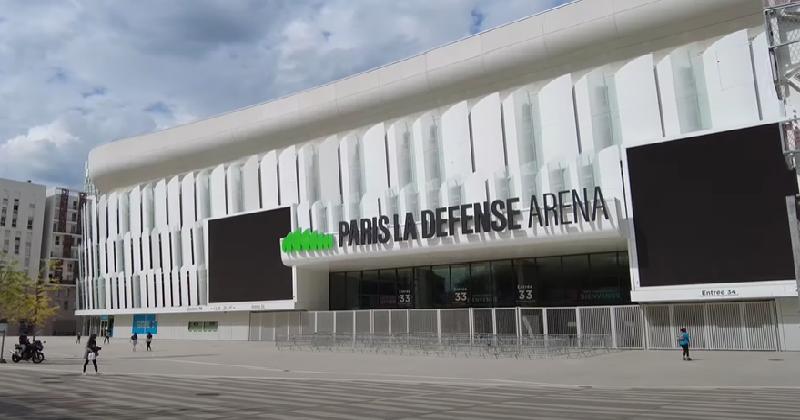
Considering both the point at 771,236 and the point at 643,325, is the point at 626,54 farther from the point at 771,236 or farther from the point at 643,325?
the point at 643,325

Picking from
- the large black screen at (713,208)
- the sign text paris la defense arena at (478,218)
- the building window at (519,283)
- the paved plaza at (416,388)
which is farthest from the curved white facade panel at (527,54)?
the paved plaza at (416,388)

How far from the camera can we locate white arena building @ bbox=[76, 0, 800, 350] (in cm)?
3141

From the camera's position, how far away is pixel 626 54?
37281mm

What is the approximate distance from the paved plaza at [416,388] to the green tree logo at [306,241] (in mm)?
12893

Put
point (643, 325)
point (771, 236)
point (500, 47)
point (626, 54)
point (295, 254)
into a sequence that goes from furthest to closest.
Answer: point (295, 254) < point (500, 47) < point (626, 54) < point (643, 325) < point (771, 236)

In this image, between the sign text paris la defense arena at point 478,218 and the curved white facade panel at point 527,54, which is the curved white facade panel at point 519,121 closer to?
the curved white facade panel at point 527,54

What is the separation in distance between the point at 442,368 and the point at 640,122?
19.0 metres

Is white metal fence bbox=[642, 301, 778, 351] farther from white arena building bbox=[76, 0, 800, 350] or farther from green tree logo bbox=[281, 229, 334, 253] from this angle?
green tree logo bbox=[281, 229, 334, 253]

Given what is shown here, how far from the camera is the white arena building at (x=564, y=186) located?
31406mm

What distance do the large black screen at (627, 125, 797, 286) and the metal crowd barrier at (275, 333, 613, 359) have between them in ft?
16.2

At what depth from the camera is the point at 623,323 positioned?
34188 mm

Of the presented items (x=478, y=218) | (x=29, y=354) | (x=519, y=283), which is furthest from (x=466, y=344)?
(x=29, y=354)

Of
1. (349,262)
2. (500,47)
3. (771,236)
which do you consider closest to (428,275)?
(349,262)

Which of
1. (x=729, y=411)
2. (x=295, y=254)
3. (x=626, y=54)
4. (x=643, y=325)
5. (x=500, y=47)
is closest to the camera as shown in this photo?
(x=729, y=411)
